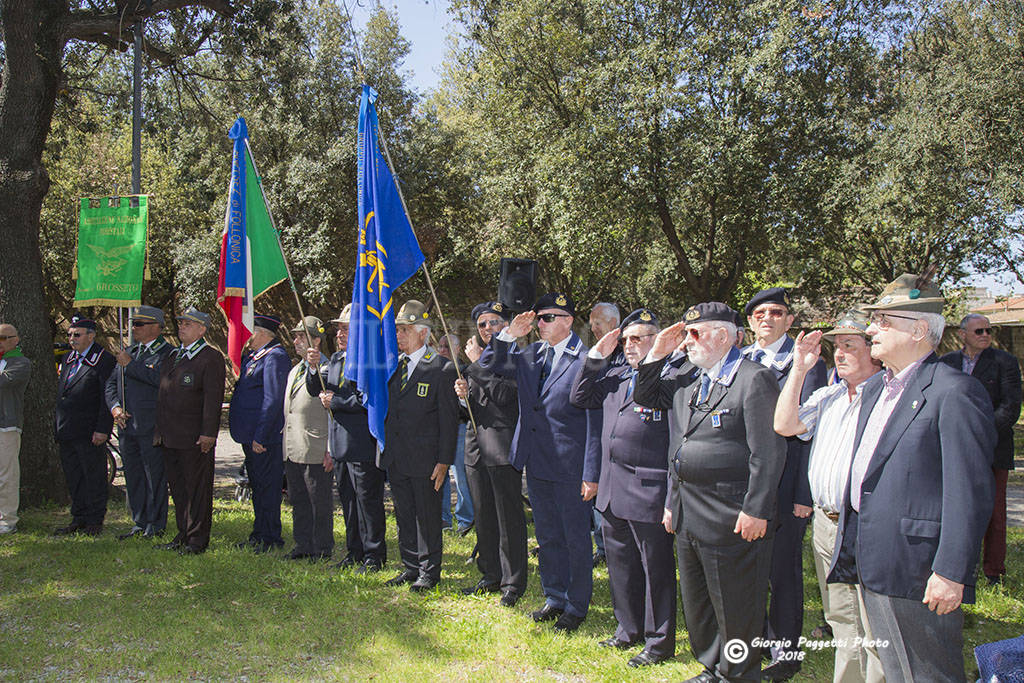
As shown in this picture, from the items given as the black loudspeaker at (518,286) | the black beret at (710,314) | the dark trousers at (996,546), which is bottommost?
the dark trousers at (996,546)

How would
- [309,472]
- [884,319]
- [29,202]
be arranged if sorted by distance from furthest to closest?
[29,202] → [309,472] → [884,319]

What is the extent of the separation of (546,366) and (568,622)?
175 centimetres

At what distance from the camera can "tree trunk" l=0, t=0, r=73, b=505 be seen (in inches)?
341

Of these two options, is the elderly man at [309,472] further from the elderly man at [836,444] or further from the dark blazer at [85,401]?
the elderly man at [836,444]

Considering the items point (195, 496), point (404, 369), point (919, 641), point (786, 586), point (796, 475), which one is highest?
point (404, 369)

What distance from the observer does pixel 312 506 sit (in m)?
6.86

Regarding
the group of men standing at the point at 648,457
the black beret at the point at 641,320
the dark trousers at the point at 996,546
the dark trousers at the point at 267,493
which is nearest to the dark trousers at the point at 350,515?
the group of men standing at the point at 648,457

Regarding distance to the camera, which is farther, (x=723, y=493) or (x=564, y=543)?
(x=564, y=543)

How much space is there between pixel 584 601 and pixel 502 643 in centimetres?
64

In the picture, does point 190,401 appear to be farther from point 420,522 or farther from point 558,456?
point 558,456

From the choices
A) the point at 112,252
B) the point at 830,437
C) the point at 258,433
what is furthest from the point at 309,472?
the point at 830,437

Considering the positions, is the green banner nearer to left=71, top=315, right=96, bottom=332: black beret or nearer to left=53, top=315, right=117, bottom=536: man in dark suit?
left=71, top=315, right=96, bottom=332: black beret

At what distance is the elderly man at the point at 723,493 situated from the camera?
383cm

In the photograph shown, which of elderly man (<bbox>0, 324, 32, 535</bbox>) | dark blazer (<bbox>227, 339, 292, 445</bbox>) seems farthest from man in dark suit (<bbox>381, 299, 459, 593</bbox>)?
elderly man (<bbox>0, 324, 32, 535</bbox>)
